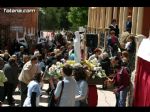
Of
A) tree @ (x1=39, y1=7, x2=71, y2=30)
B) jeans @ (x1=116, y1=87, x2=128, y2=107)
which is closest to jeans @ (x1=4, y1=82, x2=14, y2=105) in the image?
jeans @ (x1=116, y1=87, x2=128, y2=107)

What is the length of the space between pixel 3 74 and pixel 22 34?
20763mm

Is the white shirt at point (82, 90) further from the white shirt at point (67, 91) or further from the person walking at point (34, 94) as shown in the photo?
the person walking at point (34, 94)

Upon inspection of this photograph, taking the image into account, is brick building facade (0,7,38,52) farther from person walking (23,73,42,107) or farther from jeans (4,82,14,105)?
person walking (23,73,42,107)

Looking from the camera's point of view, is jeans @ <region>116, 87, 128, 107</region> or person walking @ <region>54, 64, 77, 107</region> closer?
person walking @ <region>54, 64, 77, 107</region>

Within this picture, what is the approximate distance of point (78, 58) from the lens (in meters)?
11.4

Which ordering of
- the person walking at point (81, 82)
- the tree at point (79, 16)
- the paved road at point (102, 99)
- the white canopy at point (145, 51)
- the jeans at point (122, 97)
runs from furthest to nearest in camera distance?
the tree at point (79, 16) → the paved road at point (102, 99) → the jeans at point (122, 97) → the person walking at point (81, 82) → the white canopy at point (145, 51)

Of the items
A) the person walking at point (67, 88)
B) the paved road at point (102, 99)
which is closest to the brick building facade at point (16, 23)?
the paved road at point (102, 99)

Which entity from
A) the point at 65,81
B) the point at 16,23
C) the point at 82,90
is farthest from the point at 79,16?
the point at 65,81

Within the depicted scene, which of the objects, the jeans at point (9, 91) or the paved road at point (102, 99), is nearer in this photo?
the jeans at point (9, 91)

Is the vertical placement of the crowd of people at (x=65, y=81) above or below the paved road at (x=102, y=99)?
above

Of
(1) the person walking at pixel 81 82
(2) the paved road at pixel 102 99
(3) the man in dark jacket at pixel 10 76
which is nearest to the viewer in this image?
(1) the person walking at pixel 81 82
